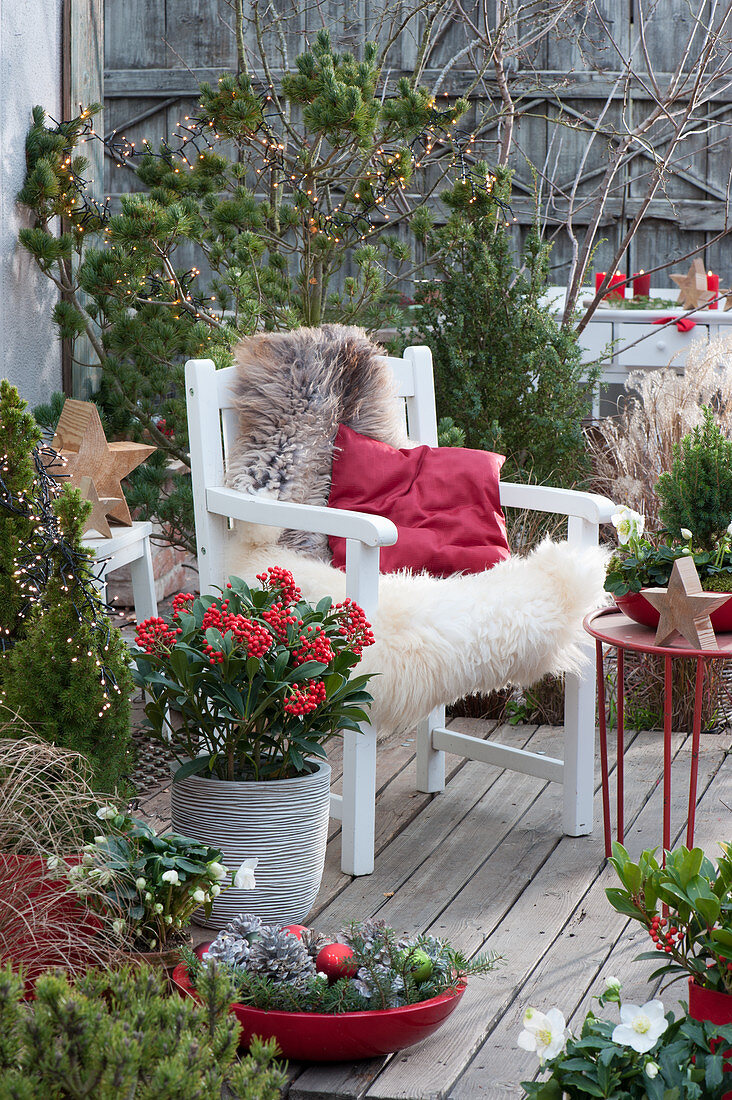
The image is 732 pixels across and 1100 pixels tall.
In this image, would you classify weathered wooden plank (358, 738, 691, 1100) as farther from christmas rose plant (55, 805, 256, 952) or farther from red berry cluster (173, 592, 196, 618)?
red berry cluster (173, 592, 196, 618)

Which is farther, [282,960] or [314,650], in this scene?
[314,650]

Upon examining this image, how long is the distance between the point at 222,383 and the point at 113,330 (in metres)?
0.84

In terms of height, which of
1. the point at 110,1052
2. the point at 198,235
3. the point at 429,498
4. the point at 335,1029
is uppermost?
the point at 198,235

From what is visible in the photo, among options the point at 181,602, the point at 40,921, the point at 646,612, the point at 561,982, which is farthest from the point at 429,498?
the point at 40,921

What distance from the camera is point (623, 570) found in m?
2.04

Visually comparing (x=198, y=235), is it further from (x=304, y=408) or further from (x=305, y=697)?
(x=305, y=697)

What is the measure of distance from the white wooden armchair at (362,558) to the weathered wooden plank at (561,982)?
0.24 meters

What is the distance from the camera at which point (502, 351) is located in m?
3.61

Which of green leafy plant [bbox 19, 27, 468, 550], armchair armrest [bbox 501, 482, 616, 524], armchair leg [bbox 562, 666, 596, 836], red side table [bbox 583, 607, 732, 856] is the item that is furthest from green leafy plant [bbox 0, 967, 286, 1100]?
green leafy plant [bbox 19, 27, 468, 550]

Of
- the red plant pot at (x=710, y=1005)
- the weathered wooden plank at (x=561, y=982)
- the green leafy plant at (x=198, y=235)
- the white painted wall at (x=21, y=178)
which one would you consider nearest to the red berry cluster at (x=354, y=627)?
the weathered wooden plank at (x=561, y=982)

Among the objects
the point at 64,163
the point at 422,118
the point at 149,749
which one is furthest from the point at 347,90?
the point at 149,749

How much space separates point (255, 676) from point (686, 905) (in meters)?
0.75

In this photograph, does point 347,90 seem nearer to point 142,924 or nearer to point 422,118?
point 422,118

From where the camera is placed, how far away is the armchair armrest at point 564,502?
2.35 meters
